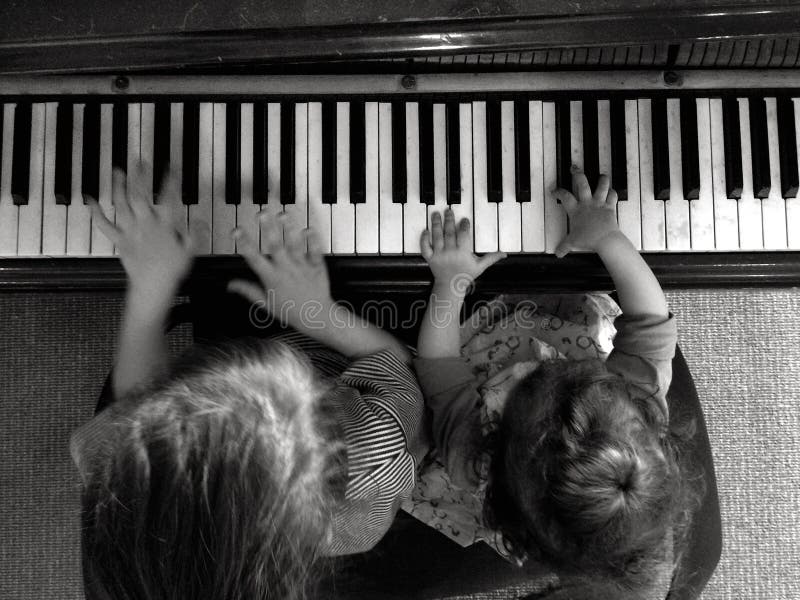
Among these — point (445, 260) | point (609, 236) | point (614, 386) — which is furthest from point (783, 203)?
point (445, 260)

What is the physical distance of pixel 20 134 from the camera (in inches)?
40.1

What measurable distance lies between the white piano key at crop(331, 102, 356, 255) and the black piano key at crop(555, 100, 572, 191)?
33cm

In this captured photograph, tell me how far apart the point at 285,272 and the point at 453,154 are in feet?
1.08

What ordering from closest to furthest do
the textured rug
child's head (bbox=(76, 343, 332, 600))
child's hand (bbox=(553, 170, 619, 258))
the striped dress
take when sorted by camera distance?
1. child's head (bbox=(76, 343, 332, 600))
2. the striped dress
3. child's hand (bbox=(553, 170, 619, 258))
4. the textured rug

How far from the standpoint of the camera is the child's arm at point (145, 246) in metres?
1.02

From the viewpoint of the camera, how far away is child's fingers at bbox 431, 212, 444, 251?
1.02 m

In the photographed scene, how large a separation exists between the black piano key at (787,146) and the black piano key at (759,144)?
2 centimetres

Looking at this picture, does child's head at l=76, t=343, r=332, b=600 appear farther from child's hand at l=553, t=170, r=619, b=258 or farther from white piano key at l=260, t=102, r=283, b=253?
child's hand at l=553, t=170, r=619, b=258

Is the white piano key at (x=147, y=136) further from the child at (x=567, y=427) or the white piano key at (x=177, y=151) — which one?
the child at (x=567, y=427)

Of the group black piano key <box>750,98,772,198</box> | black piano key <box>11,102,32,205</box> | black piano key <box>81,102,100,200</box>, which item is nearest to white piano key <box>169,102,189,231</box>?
black piano key <box>81,102,100,200</box>

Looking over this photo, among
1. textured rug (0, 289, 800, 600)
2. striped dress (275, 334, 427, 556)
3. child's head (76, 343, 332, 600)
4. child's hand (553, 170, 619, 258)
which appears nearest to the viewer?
child's head (76, 343, 332, 600)

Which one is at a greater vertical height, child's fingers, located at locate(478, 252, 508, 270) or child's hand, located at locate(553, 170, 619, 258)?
child's hand, located at locate(553, 170, 619, 258)

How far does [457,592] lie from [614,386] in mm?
474

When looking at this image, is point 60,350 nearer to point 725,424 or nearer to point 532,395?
point 532,395
